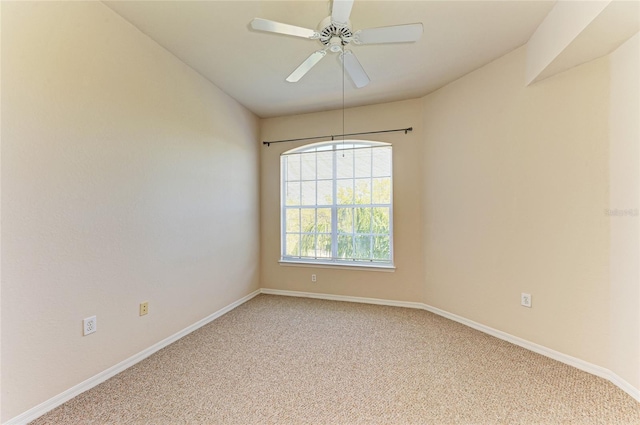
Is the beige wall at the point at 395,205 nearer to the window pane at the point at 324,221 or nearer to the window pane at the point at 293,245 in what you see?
the window pane at the point at 293,245

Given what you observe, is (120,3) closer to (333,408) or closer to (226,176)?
(226,176)

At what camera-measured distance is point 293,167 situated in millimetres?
4051

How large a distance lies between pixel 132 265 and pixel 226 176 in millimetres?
1483

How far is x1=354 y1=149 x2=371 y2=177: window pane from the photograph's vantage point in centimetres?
370

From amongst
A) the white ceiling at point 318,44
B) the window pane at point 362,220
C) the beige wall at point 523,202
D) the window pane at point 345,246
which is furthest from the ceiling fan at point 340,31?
the window pane at point 345,246

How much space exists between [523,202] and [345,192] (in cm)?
202

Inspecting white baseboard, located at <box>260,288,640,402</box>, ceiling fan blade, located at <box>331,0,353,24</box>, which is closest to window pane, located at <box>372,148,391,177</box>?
white baseboard, located at <box>260,288,640,402</box>

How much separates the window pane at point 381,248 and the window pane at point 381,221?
0.31 ft

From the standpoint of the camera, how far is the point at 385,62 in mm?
2602

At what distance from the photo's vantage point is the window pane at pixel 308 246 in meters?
3.96

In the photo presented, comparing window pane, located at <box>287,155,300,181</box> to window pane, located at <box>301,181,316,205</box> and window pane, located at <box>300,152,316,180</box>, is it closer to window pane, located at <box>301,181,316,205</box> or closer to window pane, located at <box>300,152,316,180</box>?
window pane, located at <box>300,152,316,180</box>

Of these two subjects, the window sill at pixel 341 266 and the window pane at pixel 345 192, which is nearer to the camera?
the window sill at pixel 341 266

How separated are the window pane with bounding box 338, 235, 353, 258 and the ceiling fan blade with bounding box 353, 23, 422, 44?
2537mm

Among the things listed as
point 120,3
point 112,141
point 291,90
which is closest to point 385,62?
point 291,90
